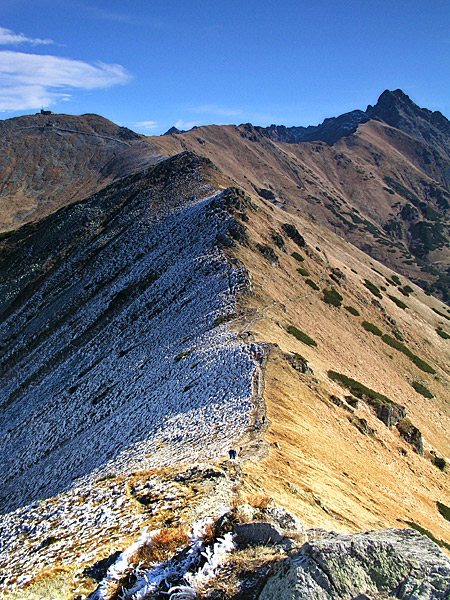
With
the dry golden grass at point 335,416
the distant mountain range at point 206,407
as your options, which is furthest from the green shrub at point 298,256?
the distant mountain range at point 206,407

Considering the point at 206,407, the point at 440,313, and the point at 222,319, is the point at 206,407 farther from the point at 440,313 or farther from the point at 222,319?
the point at 440,313

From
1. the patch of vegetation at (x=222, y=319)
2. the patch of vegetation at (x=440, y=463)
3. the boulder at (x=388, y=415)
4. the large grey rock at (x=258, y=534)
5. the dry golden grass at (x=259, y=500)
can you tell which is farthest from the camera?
the patch of vegetation at (x=222, y=319)

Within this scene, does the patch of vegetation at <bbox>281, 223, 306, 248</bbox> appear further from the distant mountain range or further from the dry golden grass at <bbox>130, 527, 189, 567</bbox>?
the dry golden grass at <bbox>130, 527, 189, 567</bbox>

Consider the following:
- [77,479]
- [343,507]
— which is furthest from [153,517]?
[77,479]

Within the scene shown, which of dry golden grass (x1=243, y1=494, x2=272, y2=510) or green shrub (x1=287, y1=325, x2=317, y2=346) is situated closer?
dry golden grass (x1=243, y1=494, x2=272, y2=510)

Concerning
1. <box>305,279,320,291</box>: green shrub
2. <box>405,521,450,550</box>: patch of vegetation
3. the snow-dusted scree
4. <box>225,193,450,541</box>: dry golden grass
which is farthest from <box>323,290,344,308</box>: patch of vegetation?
<box>405,521,450,550</box>: patch of vegetation

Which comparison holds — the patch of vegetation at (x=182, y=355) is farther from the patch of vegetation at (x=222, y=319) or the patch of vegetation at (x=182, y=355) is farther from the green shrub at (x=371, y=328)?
the green shrub at (x=371, y=328)

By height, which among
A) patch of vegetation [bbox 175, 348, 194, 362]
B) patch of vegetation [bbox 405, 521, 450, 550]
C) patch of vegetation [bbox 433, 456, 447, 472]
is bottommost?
patch of vegetation [bbox 433, 456, 447, 472]

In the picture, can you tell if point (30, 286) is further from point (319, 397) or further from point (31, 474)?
point (319, 397)
